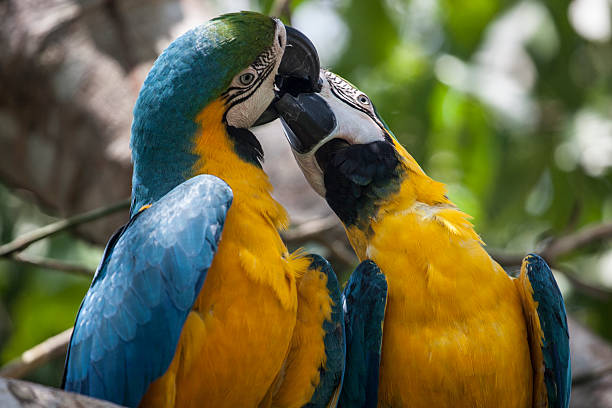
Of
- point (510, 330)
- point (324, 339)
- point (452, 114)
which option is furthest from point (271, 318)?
point (452, 114)

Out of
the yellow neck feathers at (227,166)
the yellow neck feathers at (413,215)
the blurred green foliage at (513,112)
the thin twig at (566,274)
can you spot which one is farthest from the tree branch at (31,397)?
the blurred green foliage at (513,112)

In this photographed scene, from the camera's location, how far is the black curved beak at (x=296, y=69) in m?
2.73

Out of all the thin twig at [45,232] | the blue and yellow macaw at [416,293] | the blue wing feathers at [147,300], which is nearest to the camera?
the blue wing feathers at [147,300]

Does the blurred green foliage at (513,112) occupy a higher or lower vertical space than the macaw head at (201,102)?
lower

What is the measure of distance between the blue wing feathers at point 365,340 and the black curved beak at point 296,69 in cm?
76

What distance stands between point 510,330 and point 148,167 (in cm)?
141

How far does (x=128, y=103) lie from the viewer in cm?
377

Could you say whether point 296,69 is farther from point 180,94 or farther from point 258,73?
point 180,94

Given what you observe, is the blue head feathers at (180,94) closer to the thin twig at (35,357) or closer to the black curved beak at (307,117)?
the black curved beak at (307,117)

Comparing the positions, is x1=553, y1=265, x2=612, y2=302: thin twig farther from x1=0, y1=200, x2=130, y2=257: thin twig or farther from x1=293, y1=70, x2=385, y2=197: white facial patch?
x1=0, y1=200, x2=130, y2=257: thin twig

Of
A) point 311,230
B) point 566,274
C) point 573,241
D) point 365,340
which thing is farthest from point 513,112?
point 365,340

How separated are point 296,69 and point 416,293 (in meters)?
0.96

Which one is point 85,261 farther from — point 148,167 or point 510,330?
point 510,330

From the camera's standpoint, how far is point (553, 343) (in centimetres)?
255
